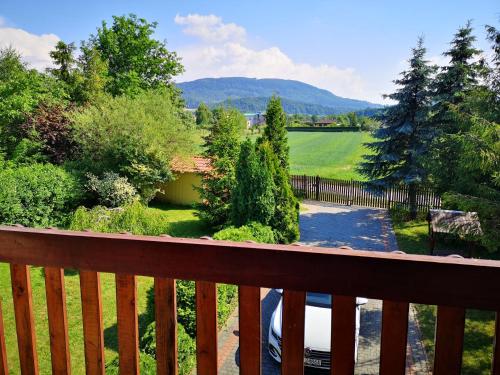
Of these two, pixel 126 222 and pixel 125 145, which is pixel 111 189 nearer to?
pixel 125 145

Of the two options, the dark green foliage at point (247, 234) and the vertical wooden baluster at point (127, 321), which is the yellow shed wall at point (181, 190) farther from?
the vertical wooden baluster at point (127, 321)

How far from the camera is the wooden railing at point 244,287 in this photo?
103 centimetres

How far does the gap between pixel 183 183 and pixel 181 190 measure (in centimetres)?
40

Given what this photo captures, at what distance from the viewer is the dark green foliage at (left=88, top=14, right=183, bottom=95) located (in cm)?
2855

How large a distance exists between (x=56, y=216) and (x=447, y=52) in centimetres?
1611

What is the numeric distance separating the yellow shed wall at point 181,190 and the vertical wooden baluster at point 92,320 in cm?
1702

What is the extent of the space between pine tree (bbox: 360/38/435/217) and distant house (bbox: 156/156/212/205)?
313 inches

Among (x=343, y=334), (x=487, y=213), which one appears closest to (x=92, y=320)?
(x=343, y=334)

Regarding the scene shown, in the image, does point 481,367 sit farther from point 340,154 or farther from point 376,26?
point 340,154

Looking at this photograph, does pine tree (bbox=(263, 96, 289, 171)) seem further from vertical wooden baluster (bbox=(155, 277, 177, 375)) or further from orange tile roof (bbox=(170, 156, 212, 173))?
vertical wooden baluster (bbox=(155, 277, 177, 375))

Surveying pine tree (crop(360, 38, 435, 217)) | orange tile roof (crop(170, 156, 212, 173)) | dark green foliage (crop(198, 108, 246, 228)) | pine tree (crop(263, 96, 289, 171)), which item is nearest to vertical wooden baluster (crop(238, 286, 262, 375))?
dark green foliage (crop(198, 108, 246, 228))

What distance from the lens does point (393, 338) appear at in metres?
1.13

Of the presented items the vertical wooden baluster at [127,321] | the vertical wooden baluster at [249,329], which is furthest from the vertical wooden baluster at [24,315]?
the vertical wooden baluster at [249,329]

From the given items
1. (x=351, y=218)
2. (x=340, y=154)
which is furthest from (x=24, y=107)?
(x=340, y=154)
